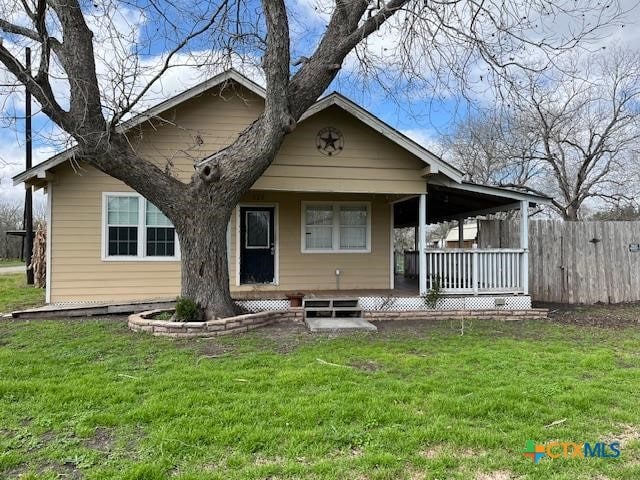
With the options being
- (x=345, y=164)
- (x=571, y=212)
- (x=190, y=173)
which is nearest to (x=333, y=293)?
(x=345, y=164)

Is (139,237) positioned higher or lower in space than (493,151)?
lower

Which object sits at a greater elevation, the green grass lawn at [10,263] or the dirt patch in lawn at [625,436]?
the green grass lawn at [10,263]

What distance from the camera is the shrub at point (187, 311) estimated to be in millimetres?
7488

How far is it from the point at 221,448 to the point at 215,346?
342cm

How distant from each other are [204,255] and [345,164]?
355 cm

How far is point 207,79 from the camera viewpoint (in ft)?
31.4

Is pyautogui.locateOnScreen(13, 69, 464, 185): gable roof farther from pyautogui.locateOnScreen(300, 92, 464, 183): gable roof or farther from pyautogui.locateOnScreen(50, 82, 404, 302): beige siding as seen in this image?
pyautogui.locateOnScreen(50, 82, 404, 302): beige siding

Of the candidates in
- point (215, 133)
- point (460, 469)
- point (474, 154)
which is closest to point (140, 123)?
point (215, 133)

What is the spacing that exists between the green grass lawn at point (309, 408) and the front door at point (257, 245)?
4176 mm

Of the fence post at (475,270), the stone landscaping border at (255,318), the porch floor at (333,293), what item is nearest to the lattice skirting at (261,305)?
the porch floor at (333,293)

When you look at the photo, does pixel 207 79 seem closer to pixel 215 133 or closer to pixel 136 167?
pixel 215 133

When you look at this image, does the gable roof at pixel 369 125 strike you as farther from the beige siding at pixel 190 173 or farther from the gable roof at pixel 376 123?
the beige siding at pixel 190 173

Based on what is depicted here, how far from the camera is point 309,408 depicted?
3.89m

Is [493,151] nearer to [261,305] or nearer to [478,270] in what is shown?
[478,270]
